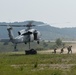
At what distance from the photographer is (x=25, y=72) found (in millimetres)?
26984

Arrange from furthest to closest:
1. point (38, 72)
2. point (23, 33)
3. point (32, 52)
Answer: point (23, 33), point (32, 52), point (38, 72)

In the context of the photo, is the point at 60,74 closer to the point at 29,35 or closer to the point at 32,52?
the point at 32,52

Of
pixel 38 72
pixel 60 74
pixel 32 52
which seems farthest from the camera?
pixel 32 52

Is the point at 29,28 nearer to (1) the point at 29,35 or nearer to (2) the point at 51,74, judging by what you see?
(1) the point at 29,35

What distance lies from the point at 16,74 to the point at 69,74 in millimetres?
3939

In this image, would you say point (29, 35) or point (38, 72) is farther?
point (29, 35)

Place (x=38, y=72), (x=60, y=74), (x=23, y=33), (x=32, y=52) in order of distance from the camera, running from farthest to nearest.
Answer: (x=23, y=33)
(x=32, y=52)
(x=38, y=72)
(x=60, y=74)

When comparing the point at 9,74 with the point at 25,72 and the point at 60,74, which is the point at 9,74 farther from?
the point at 60,74

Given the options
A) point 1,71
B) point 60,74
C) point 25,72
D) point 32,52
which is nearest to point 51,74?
point 60,74

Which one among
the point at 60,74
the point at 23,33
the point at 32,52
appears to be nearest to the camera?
the point at 60,74

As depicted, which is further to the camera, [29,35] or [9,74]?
[29,35]

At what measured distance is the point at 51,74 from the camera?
83.6 ft

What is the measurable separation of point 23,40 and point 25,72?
113ft

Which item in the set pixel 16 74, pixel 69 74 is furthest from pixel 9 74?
pixel 69 74
